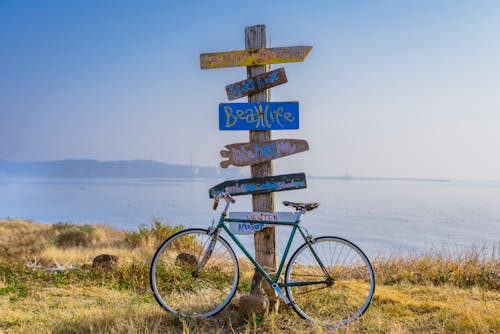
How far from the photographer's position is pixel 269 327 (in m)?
4.43

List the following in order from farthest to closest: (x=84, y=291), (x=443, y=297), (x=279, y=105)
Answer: (x=84, y=291) < (x=443, y=297) < (x=279, y=105)

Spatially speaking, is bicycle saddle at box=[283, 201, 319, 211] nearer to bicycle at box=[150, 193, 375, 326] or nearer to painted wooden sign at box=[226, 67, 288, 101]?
bicycle at box=[150, 193, 375, 326]

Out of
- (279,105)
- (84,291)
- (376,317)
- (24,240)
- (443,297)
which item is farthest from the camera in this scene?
(24,240)

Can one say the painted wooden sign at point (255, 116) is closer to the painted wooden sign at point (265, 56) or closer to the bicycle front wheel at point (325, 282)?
the painted wooden sign at point (265, 56)

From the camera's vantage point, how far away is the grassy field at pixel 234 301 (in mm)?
4441

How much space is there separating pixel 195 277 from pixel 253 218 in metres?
0.89

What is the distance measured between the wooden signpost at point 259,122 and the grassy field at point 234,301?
104cm

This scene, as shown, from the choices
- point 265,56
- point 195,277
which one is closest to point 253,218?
point 195,277

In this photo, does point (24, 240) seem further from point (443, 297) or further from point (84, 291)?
point (443, 297)

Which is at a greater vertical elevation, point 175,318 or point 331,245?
point 331,245

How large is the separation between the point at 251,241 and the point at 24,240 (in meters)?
12.1

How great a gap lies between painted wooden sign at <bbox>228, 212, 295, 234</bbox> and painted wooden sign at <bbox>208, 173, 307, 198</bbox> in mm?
321

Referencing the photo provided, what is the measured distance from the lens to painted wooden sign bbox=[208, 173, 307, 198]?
5.04 m

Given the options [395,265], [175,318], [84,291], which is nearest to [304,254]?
[175,318]
